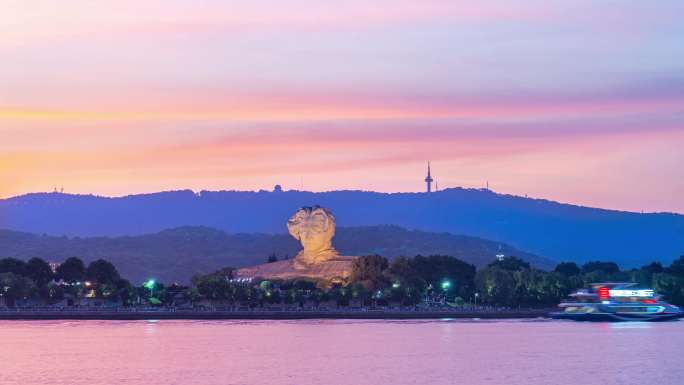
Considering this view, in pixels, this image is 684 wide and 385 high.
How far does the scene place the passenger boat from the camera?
19738 centimetres

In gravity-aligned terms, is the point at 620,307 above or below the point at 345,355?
above

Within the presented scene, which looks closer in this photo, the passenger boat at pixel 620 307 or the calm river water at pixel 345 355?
the calm river water at pixel 345 355

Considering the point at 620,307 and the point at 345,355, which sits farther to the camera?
the point at 620,307

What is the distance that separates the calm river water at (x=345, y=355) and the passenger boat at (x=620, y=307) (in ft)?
51.5

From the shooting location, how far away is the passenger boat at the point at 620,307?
648 feet

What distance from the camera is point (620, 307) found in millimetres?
197125

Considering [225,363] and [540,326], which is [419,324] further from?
[225,363]

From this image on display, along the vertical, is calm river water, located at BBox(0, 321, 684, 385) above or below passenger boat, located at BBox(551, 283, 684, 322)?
below

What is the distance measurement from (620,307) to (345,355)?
76.2 metres

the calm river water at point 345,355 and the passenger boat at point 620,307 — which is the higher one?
the passenger boat at point 620,307

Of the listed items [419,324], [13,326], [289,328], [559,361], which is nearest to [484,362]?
[559,361]

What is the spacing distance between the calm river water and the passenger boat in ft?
51.5

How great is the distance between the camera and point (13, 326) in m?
198

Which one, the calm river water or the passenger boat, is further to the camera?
the passenger boat
